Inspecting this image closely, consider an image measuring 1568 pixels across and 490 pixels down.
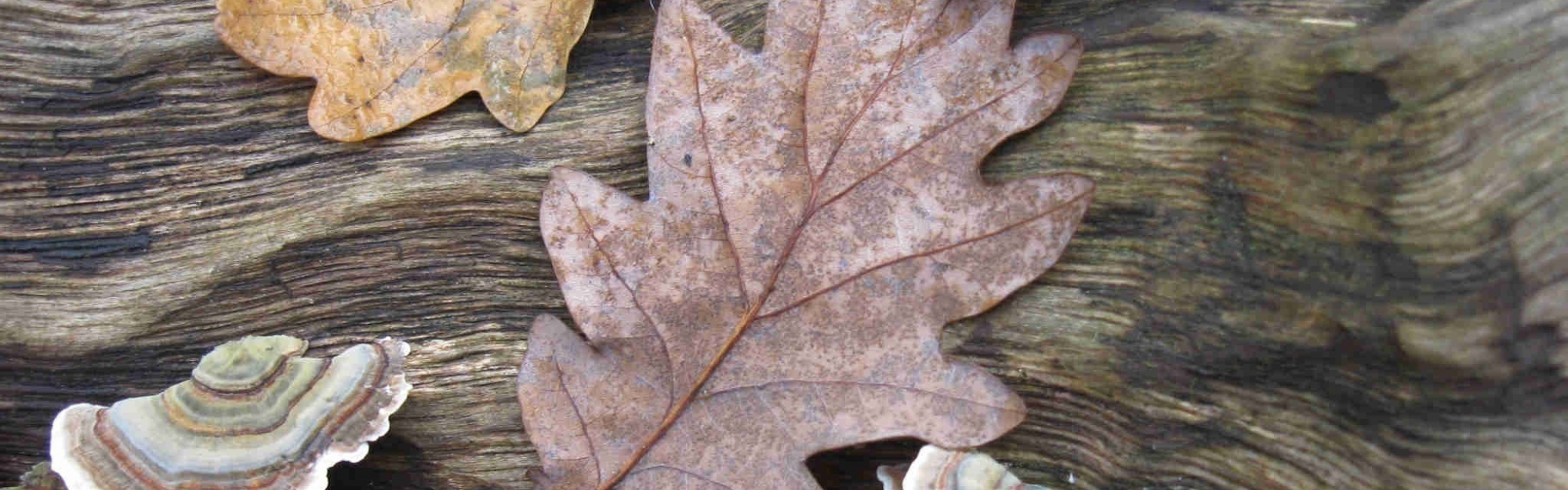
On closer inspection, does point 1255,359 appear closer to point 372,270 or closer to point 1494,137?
point 1494,137

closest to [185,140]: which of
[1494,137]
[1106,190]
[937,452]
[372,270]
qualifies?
[372,270]

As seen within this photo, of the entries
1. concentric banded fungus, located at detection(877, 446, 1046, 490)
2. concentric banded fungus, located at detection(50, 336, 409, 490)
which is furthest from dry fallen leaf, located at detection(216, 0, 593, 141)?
concentric banded fungus, located at detection(877, 446, 1046, 490)

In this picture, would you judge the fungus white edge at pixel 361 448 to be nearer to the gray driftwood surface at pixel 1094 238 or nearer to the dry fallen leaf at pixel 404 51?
the gray driftwood surface at pixel 1094 238

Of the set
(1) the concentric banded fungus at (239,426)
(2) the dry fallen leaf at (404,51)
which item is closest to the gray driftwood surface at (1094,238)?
(2) the dry fallen leaf at (404,51)

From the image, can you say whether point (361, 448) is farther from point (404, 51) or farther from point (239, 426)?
point (404, 51)

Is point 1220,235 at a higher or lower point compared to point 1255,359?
A: higher

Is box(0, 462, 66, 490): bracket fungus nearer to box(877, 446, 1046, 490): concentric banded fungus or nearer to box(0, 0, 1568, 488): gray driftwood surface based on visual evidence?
box(0, 0, 1568, 488): gray driftwood surface
